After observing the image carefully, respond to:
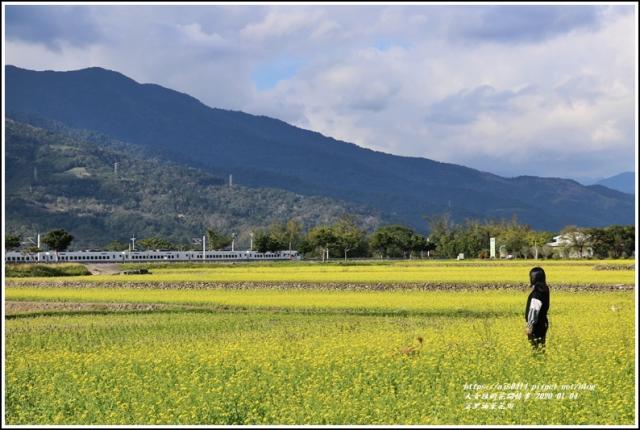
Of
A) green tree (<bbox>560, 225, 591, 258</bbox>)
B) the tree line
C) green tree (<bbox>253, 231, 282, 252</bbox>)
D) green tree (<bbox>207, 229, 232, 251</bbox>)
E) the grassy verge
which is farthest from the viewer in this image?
green tree (<bbox>207, 229, 232, 251</bbox>)

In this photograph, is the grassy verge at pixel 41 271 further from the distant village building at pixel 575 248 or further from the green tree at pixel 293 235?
the green tree at pixel 293 235

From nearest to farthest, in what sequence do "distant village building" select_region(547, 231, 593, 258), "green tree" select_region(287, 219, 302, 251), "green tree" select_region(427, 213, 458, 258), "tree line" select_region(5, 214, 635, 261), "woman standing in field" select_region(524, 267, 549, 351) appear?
"woman standing in field" select_region(524, 267, 549, 351) → "tree line" select_region(5, 214, 635, 261) → "distant village building" select_region(547, 231, 593, 258) → "green tree" select_region(427, 213, 458, 258) → "green tree" select_region(287, 219, 302, 251)

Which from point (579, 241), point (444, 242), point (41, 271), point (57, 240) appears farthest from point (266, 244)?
point (41, 271)

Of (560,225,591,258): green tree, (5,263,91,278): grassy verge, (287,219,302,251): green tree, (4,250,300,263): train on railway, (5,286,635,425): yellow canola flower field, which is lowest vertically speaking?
(5,286,635,425): yellow canola flower field

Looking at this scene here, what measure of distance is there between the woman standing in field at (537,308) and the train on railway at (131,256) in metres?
89.5

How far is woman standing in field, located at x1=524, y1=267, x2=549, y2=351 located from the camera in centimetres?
1414

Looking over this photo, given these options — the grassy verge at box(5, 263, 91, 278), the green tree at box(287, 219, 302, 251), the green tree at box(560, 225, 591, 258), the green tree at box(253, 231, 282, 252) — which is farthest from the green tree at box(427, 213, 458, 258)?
the grassy verge at box(5, 263, 91, 278)

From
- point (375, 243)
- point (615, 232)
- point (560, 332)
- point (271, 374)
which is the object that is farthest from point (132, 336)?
point (375, 243)

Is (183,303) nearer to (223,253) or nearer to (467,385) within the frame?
(467,385)

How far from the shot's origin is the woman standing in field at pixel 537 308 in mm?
14141

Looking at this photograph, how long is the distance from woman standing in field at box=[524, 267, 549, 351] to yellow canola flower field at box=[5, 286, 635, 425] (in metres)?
0.29

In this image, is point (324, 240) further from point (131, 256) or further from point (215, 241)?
point (215, 241)

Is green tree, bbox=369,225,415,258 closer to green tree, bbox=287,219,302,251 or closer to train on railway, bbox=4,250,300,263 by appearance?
train on railway, bbox=4,250,300,263

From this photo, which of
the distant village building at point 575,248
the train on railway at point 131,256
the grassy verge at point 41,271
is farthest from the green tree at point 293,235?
the grassy verge at point 41,271
